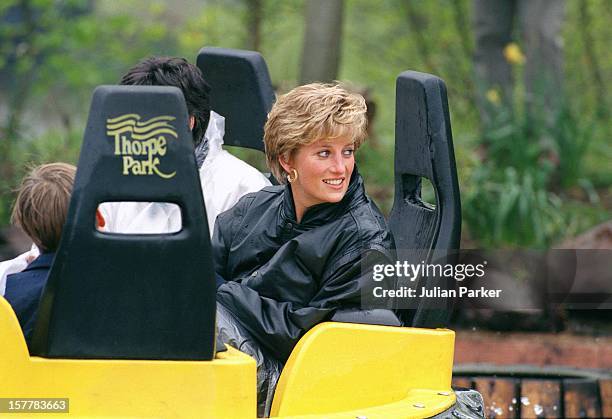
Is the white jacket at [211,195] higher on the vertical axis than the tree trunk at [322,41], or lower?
higher

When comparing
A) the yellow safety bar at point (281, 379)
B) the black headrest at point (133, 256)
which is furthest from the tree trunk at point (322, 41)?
the black headrest at point (133, 256)

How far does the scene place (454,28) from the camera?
8930 mm

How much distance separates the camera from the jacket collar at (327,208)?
2.79 m

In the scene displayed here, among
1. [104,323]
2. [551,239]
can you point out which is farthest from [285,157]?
[551,239]

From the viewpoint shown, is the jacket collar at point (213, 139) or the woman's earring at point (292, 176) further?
the jacket collar at point (213, 139)

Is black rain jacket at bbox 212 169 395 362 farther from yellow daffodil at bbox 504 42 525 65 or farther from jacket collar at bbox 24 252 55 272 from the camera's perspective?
yellow daffodil at bbox 504 42 525 65

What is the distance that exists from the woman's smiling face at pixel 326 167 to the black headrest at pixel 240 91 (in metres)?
0.76

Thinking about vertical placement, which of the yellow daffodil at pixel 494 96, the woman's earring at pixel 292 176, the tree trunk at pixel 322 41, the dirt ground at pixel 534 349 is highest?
the woman's earring at pixel 292 176

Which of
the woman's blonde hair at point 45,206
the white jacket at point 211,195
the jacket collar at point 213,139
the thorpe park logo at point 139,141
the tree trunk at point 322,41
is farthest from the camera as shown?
the tree trunk at point 322,41

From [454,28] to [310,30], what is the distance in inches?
88.7

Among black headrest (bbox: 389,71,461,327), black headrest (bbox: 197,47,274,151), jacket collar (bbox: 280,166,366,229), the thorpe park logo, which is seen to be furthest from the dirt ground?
the thorpe park logo

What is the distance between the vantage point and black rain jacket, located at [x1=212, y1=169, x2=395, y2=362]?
270 centimetres

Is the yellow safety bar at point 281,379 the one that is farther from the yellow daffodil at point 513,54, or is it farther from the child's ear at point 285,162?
the yellow daffodil at point 513,54

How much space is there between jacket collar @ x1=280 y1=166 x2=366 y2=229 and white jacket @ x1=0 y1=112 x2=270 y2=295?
35 centimetres
